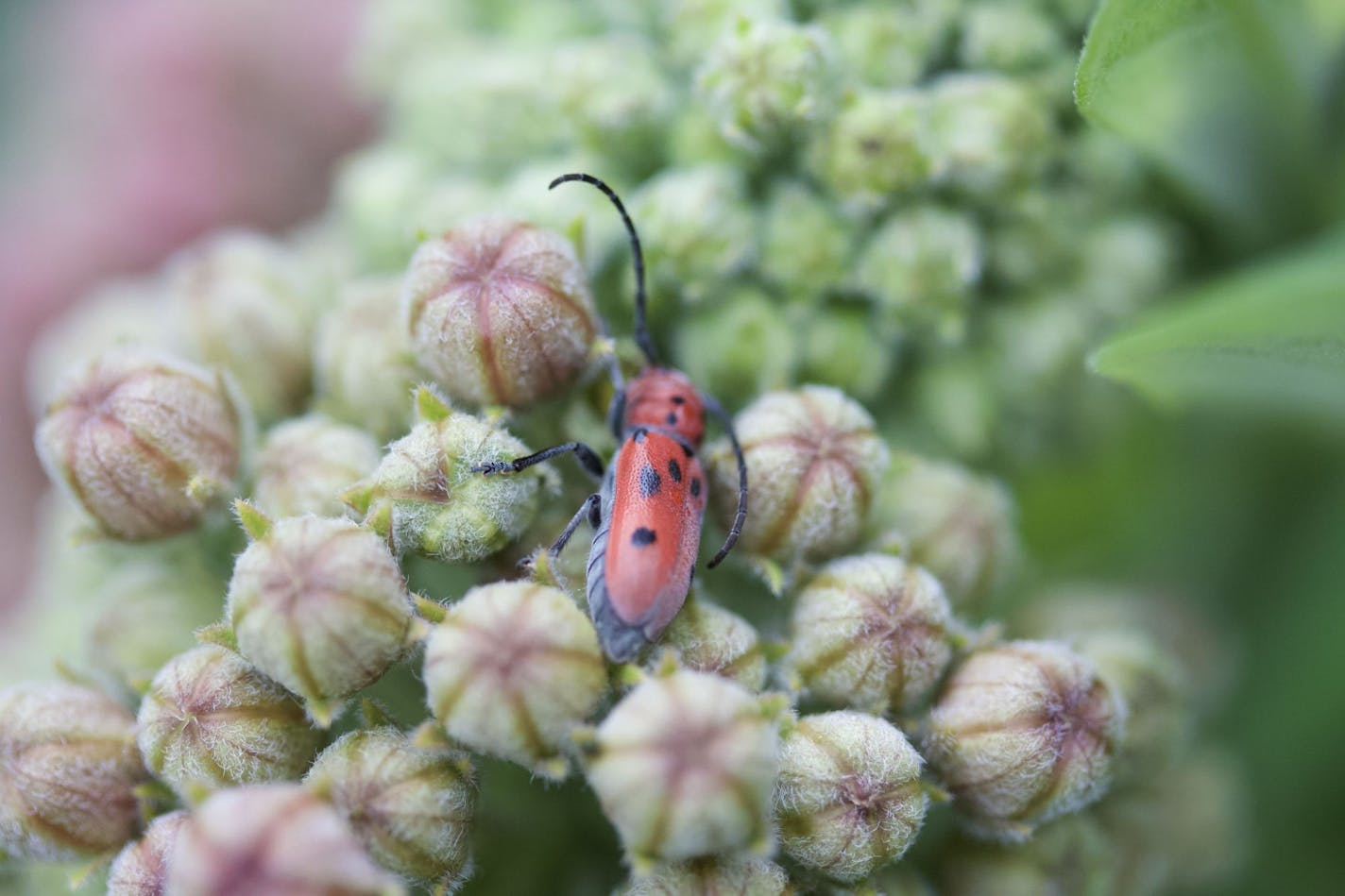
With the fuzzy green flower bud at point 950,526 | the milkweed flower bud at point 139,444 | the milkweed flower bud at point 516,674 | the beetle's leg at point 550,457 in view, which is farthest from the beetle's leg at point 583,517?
the milkweed flower bud at point 139,444

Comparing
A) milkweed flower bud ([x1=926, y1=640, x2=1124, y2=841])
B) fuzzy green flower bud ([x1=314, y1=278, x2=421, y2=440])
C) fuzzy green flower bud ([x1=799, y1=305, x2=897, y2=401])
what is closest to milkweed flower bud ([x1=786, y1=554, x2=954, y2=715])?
milkweed flower bud ([x1=926, y1=640, x2=1124, y2=841])

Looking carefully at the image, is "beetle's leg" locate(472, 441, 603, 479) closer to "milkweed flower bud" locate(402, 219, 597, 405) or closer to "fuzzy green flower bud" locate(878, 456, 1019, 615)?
"milkweed flower bud" locate(402, 219, 597, 405)

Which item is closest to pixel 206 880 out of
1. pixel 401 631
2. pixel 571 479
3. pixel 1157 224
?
pixel 401 631

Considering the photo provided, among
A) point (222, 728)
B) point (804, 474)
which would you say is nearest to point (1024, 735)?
point (804, 474)

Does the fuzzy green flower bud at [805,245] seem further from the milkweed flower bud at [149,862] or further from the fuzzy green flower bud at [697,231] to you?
the milkweed flower bud at [149,862]

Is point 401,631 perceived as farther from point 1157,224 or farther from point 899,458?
point 1157,224
